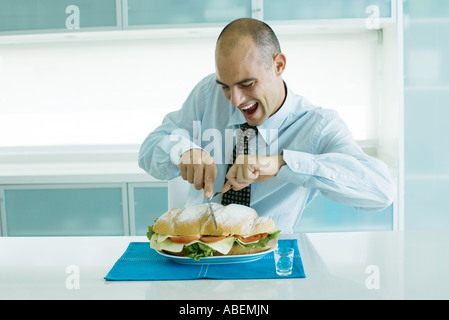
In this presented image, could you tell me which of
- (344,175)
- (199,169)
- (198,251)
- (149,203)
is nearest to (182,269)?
(198,251)

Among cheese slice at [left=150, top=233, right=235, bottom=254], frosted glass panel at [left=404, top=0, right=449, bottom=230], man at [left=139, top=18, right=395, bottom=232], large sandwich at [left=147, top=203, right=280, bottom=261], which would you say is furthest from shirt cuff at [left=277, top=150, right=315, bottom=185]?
frosted glass panel at [left=404, top=0, right=449, bottom=230]

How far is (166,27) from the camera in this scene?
3.01 m

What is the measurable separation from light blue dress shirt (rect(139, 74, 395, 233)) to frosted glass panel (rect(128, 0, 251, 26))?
1175 mm

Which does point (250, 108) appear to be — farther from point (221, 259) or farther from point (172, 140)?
point (221, 259)

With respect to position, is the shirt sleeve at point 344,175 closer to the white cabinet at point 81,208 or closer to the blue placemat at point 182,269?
the blue placemat at point 182,269

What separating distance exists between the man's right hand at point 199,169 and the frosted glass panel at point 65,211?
1598 mm

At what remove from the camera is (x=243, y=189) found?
1723mm

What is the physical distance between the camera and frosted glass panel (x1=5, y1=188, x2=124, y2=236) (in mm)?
2994

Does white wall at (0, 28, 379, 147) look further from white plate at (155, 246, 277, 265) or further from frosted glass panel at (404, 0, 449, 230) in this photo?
white plate at (155, 246, 277, 265)

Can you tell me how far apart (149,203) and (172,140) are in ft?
4.31

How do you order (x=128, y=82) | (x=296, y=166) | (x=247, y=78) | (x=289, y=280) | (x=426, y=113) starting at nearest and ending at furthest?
1. (x=289, y=280)
2. (x=296, y=166)
3. (x=247, y=78)
4. (x=426, y=113)
5. (x=128, y=82)
